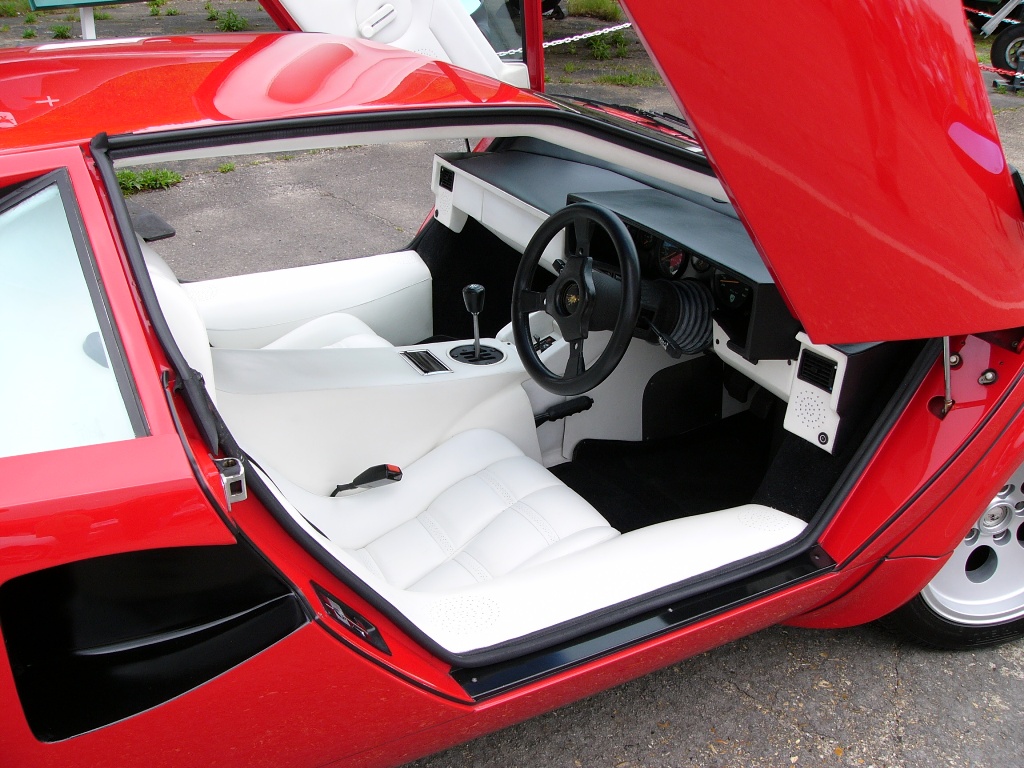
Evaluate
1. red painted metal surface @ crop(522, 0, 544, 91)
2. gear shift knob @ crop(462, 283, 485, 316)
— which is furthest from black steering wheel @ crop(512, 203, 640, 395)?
red painted metal surface @ crop(522, 0, 544, 91)

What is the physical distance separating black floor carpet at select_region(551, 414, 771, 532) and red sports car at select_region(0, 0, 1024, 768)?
13 mm

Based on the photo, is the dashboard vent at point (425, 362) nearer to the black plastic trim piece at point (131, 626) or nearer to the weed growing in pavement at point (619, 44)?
the black plastic trim piece at point (131, 626)

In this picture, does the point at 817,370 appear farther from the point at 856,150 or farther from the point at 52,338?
the point at 52,338

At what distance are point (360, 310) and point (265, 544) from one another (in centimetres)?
178

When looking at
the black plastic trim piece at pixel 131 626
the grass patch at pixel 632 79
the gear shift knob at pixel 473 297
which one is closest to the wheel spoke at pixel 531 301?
the gear shift knob at pixel 473 297

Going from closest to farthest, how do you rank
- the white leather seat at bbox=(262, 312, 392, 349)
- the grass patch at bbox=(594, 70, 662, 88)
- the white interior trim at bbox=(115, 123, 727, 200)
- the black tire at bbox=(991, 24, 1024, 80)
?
the white interior trim at bbox=(115, 123, 727, 200) < the white leather seat at bbox=(262, 312, 392, 349) < the grass patch at bbox=(594, 70, 662, 88) < the black tire at bbox=(991, 24, 1024, 80)

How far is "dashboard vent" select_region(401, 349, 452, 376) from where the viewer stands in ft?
7.58

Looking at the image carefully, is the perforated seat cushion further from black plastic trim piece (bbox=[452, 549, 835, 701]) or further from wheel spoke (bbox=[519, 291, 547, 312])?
wheel spoke (bbox=[519, 291, 547, 312])

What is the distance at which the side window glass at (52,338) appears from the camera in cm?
113

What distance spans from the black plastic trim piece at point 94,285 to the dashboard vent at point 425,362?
1.11m

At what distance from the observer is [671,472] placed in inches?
103

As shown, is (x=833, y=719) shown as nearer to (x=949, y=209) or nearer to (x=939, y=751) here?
(x=939, y=751)

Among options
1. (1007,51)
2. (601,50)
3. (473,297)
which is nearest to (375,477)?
(473,297)

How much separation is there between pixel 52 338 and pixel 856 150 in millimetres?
1270
